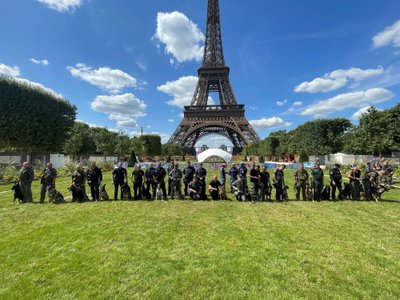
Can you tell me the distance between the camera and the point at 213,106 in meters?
50.9

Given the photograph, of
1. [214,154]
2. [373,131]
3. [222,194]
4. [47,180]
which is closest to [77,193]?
[47,180]

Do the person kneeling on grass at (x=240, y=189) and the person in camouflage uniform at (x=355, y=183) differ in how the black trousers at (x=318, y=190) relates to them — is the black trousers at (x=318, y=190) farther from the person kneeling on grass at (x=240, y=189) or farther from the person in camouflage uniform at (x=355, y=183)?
the person kneeling on grass at (x=240, y=189)

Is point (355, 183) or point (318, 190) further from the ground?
point (355, 183)

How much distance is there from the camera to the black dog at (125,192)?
30.8 ft

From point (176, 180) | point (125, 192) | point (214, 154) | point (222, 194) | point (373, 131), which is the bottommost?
point (222, 194)

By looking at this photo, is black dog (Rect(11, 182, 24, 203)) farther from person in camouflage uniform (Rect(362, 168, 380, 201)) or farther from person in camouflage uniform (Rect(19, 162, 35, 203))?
person in camouflage uniform (Rect(362, 168, 380, 201))

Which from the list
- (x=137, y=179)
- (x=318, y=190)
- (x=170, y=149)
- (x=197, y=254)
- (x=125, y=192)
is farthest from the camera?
(x=170, y=149)

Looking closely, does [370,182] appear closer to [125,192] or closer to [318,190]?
[318,190]

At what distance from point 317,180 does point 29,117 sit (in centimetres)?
2530

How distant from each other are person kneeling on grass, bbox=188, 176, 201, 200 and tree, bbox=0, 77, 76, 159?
2066 cm

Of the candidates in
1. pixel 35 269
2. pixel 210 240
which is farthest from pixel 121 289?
pixel 210 240

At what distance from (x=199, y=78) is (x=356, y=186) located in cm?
4700

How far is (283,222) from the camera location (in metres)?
6.23

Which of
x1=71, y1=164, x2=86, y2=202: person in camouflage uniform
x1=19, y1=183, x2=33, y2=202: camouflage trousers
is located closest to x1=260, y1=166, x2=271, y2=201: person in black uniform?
x1=71, y1=164, x2=86, y2=202: person in camouflage uniform
